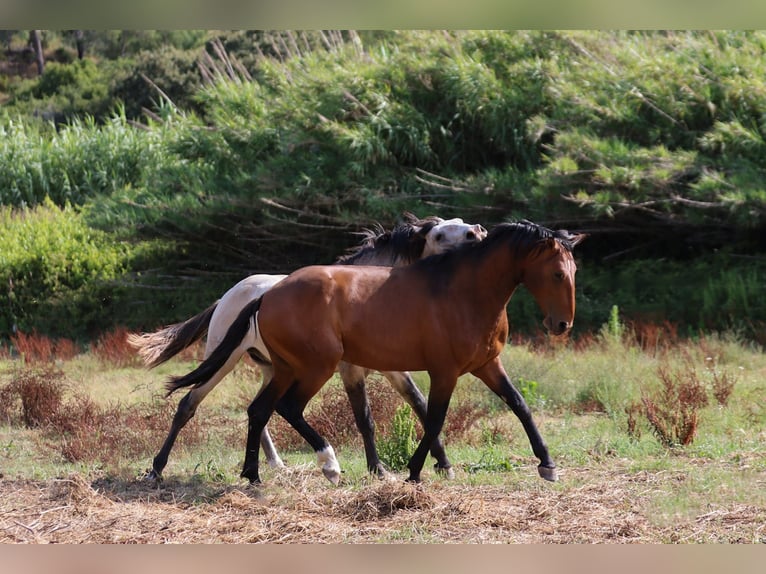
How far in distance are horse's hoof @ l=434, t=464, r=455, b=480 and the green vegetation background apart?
271 inches

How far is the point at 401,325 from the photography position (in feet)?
23.9

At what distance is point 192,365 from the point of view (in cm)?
A: 1374

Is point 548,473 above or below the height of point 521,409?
below

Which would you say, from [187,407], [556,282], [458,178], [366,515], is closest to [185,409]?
[187,407]

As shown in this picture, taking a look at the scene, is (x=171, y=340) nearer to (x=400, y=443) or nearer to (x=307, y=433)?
(x=307, y=433)

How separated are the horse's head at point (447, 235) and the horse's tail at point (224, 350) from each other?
1464mm

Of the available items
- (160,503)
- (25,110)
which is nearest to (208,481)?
(160,503)

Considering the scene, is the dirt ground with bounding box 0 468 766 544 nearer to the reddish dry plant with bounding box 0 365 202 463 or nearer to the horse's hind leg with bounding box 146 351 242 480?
the horse's hind leg with bounding box 146 351 242 480

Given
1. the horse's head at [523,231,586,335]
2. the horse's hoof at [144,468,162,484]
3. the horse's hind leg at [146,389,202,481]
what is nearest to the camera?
the horse's head at [523,231,586,335]

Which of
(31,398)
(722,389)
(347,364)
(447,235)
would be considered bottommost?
(722,389)

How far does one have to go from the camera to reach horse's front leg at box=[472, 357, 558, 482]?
7344mm

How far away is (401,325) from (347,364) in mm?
962

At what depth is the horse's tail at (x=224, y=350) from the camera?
762 centimetres

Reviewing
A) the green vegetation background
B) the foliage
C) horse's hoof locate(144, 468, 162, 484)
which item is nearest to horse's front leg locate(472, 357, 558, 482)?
the foliage
